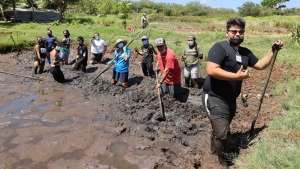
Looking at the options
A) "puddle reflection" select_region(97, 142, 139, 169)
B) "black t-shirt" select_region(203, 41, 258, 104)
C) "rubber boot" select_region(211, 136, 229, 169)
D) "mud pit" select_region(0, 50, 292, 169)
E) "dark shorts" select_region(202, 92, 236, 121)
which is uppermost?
"black t-shirt" select_region(203, 41, 258, 104)

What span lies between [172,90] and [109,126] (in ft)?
6.31

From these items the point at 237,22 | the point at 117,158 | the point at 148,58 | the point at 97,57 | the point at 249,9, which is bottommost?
the point at 117,158

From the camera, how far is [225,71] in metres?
3.11

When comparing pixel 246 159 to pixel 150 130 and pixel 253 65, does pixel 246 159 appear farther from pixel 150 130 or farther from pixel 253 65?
pixel 150 130

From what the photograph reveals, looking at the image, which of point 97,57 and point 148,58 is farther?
point 97,57

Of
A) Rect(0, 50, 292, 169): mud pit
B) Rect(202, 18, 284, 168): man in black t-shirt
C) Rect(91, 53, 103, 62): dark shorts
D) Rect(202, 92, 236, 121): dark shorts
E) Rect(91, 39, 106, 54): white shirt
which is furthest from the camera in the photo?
Rect(91, 53, 103, 62): dark shorts

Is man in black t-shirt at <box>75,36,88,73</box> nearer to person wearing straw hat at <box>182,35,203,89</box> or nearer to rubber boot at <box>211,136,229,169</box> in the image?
person wearing straw hat at <box>182,35,203,89</box>

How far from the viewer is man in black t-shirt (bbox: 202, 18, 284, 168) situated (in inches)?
129

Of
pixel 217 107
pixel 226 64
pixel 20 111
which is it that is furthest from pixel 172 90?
pixel 20 111

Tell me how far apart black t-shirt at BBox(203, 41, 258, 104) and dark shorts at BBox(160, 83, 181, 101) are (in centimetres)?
312

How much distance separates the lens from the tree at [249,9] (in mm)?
50250

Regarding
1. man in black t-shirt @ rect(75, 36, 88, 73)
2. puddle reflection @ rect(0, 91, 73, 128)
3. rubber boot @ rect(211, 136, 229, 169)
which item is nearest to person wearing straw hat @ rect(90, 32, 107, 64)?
man in black t-shirt @ rect(75, 36, 88, 73)

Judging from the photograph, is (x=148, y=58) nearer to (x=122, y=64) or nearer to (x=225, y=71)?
(x=122, y=64)

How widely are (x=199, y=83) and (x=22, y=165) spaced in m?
5.49
